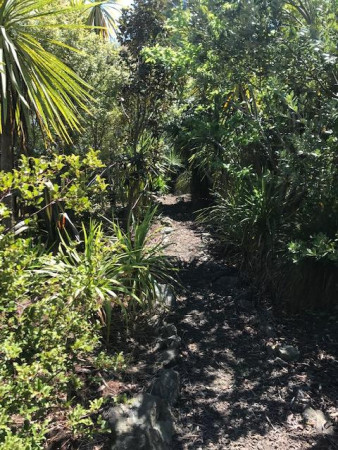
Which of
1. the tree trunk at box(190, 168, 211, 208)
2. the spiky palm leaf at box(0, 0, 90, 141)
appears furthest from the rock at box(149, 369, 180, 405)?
the tree trunk at box(190, 168, 211, 208)

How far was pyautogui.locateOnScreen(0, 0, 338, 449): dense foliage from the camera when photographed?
2689 millimetres

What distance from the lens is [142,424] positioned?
2.89m

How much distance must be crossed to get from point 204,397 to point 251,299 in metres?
1.80

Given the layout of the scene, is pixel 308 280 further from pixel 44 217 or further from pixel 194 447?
pixel 44 217

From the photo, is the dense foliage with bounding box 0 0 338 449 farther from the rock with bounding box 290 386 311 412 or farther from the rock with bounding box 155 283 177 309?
the rock with bounding box 290 386 311 412

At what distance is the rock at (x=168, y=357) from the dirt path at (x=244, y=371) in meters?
0.08

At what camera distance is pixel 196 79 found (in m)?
5.96

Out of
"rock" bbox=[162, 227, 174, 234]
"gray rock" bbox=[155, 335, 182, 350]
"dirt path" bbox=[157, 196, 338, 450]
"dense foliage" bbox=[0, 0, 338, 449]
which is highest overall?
"dense foliage" bbox=[0, 0, 338, 449]

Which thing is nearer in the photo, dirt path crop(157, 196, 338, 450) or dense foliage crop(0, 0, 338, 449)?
dense foliage crop(0, 0, 338, 449)

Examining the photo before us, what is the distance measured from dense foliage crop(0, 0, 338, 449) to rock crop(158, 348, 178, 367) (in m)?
0.41

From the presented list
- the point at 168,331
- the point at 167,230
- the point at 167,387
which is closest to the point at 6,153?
the point at 168,331

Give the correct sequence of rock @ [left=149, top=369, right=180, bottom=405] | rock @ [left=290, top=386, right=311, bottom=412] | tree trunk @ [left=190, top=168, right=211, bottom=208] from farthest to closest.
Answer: tree trunk @ [left=190, top=168, right=211, bottom=208], rock @ [left=290, top=386, right=311, bottom=412], rock @ [left=149, top=369, right=180, bottom=405]

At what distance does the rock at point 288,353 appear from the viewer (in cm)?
418

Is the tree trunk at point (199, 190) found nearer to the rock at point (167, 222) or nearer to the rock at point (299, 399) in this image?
the rock at point (167, 222)
